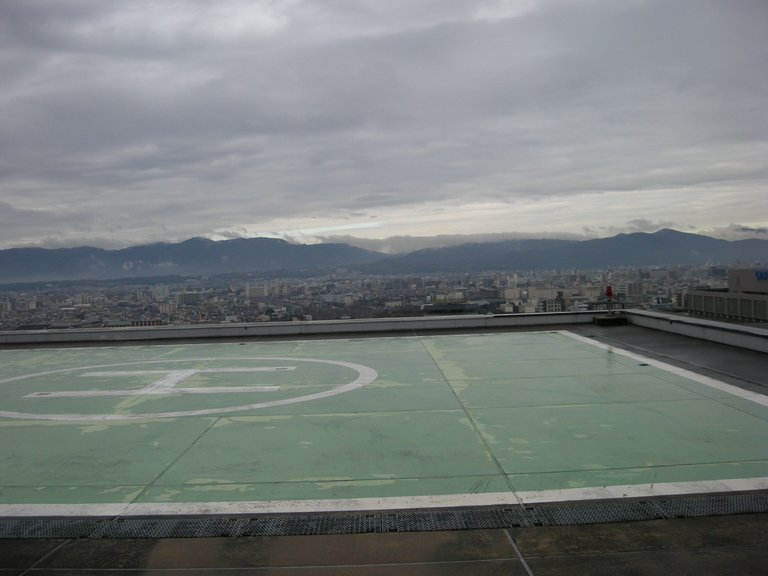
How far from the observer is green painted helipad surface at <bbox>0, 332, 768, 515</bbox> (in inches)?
209

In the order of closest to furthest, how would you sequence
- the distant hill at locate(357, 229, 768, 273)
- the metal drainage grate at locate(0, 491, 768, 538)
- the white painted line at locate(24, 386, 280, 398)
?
the metal drainage grate at locate(0, 491, 768, 538) → the white painted line at locate(24, 386, 280, 398) → the distant hill at locate(357, 229, 768, 273)

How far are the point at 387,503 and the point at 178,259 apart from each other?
94.8 meters

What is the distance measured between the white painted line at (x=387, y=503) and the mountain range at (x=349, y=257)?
2951 cm

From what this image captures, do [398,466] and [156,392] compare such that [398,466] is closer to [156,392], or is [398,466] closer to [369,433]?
[369,433]

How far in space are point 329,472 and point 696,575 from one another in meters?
3.34

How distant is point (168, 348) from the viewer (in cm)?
1570

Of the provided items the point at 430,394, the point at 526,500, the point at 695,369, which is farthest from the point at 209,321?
the point at 526,500

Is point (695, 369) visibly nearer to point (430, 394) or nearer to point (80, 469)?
point (430, 394)

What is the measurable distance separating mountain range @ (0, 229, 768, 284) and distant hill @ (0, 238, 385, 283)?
124mm

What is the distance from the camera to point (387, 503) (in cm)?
495

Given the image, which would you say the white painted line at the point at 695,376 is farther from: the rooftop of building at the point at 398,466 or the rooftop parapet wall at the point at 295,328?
the rooftop parapet wall at the point at 295,328

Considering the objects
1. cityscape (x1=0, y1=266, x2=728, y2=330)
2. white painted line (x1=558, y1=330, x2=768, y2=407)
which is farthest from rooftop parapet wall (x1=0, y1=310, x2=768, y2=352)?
white painted line (x1=558, y1=330, x2=768, y2=407)

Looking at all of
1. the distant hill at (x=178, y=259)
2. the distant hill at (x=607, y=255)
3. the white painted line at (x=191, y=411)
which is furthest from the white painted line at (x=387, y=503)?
the distant hill at (x=178, y=259)

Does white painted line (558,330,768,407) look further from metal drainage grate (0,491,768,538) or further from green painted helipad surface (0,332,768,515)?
metal drainage grate (0,491,768,538)
